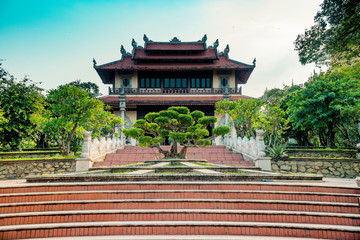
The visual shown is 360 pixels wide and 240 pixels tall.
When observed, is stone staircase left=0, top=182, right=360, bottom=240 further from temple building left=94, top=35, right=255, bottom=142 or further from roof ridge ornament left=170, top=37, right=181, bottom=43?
roof ridge ornament left=170, top=37, right=181, bottom=43

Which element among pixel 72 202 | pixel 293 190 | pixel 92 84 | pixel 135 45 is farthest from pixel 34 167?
pixel 92 84

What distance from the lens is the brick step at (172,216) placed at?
5.01 meters

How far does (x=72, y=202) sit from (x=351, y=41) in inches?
565

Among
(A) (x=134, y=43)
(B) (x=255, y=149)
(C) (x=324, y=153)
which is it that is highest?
(A) (x=134, y=43)

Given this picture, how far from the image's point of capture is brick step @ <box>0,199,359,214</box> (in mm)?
5391

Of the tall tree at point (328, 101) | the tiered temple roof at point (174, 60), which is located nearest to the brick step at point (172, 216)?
the tall tree at point (328, 101)

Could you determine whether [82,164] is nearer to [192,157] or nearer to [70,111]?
[70,111]

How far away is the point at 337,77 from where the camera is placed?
14.9 metres

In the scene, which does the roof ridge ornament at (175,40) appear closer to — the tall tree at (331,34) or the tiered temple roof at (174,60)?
the tiered temple roof at (174,60)

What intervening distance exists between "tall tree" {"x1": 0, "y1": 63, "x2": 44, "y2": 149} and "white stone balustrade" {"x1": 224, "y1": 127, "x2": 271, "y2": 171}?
12.6 m

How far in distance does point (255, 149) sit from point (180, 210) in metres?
7.47

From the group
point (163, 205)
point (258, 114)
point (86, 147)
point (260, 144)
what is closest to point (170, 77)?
point (258, 114)

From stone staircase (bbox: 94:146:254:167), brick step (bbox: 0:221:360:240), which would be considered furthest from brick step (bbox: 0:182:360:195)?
stone staircase (bbox: 94:146:254:167)

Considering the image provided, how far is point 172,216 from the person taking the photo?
516cm
